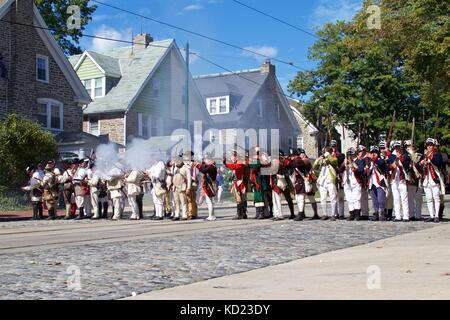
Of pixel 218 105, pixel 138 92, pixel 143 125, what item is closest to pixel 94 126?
pixel 143 125

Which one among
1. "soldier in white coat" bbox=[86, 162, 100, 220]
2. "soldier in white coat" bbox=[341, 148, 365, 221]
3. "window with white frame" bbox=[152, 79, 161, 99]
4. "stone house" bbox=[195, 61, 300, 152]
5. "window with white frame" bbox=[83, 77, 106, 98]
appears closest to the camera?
"soldier in white coat" bbox=[341, 148, 365, 221]

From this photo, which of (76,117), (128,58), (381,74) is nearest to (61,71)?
(76,117)

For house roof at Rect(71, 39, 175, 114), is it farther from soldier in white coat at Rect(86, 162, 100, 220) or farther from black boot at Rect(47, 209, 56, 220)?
soldier in white coat at Rect(86, 162, 100, 220)

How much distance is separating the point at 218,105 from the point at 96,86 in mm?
11330

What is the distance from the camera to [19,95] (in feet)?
107

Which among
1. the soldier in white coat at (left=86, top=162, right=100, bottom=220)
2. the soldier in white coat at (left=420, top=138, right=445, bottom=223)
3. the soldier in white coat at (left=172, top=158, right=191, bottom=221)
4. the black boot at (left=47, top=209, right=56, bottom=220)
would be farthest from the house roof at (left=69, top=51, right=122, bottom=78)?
the soldier in white coat at (left=420, top=138, right=445, bottom=223)

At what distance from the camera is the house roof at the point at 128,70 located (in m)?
41.0

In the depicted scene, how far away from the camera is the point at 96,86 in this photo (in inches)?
1688

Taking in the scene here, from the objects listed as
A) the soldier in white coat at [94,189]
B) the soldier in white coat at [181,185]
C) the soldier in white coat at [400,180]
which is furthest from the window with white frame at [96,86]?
the soldier in white coat at [400,180]

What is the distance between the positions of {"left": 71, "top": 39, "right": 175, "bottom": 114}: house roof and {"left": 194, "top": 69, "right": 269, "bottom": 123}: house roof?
8.11 m

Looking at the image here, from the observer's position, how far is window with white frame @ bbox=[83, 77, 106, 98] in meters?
42.6

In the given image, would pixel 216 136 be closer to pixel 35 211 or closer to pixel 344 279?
pixel 35 211
